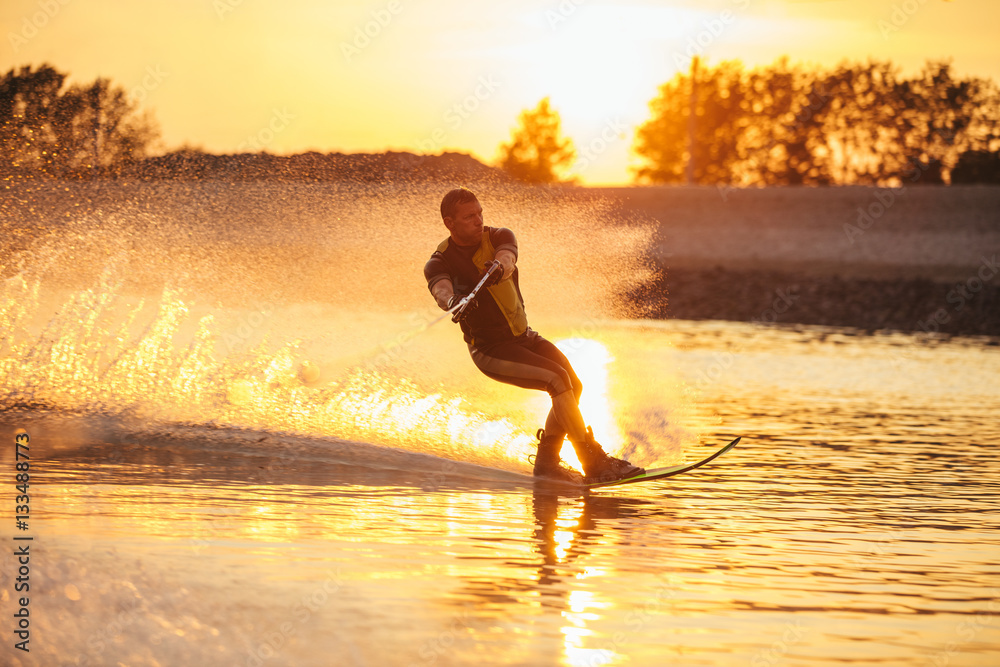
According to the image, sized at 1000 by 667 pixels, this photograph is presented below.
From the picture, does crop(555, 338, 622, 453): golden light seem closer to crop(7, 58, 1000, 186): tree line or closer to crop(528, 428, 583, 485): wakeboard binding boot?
crop(528, 428, 583, 485): wakeboard binding boot

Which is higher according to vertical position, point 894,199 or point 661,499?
point 894,199

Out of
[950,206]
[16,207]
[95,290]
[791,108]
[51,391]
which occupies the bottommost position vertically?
[51,391]

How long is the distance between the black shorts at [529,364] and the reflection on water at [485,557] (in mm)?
718

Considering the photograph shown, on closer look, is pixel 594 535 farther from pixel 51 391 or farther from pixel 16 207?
pixel 16 207

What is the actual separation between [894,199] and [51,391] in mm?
48773

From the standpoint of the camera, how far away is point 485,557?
5.89 m

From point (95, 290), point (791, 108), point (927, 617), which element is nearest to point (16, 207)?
point (95, 290)

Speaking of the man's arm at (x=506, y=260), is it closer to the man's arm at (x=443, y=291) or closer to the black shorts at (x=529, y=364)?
the man's arm at (x=443, y=291)

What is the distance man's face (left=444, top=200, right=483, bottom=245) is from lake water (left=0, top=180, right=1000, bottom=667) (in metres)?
1.70

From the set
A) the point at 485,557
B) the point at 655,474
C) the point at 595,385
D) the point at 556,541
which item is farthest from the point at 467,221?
the point at 595,385

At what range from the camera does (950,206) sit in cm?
5191

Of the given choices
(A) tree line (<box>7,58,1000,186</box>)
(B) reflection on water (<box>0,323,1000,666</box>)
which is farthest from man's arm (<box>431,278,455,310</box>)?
(A) tree line (<box>7,58,1000,186</box>)

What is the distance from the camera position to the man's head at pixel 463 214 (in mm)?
7914

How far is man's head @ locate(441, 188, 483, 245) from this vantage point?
791cm
